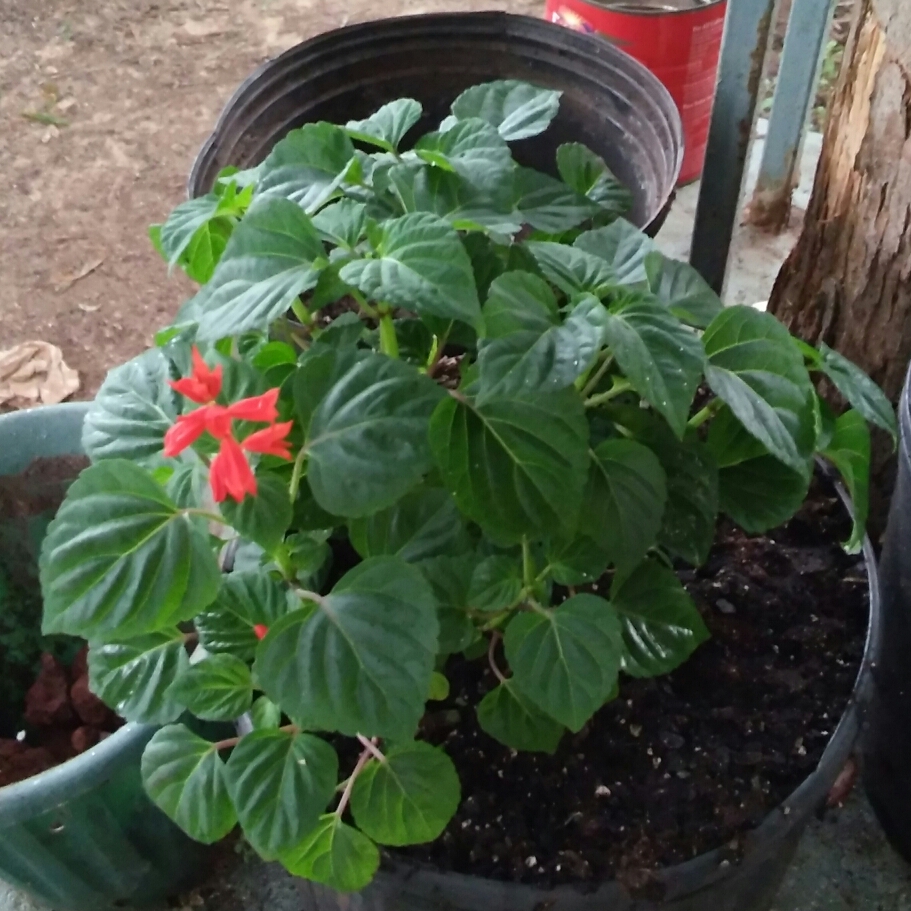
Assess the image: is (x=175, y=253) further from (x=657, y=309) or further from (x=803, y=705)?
(x=803, y=705)

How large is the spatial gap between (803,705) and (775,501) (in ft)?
0.63

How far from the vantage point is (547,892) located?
2.18 ft

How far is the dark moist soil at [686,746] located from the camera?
2.31 ft

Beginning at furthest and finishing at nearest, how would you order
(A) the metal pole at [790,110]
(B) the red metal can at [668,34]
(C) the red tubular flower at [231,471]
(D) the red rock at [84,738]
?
(B) the red metal can at [668,34], (A) the metal pole at [790,110], (D) the red rock at [84,738], (C) the red tubular flower at [231,471]

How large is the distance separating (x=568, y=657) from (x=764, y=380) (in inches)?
8.2

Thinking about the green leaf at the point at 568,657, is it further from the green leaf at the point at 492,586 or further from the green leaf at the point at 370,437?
the green leaf at the point at 370,437

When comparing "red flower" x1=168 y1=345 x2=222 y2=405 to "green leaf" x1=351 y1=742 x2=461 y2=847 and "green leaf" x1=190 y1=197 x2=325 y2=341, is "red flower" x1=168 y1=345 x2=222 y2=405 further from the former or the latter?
"green leaf" x1=351 y1=742 x2=461 y2=847

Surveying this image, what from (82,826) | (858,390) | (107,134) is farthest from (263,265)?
(107,134)

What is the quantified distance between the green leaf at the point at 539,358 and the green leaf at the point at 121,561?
183 millimetres

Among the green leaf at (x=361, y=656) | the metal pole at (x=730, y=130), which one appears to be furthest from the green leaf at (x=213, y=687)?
the metal pole at (x=730, y=130)

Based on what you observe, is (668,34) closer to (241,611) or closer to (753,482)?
(753,482)

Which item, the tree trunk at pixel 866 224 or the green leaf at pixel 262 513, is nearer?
the green leaf at pixel 262 513

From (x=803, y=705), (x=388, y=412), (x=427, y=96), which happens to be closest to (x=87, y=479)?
(x=388, y=412)

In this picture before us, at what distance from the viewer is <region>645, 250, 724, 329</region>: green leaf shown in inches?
25.0
